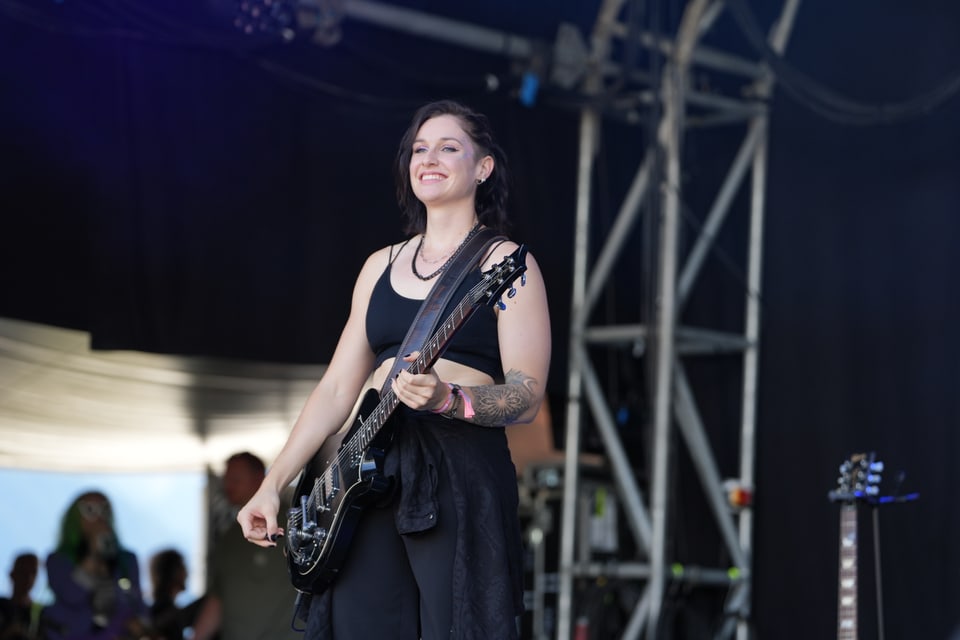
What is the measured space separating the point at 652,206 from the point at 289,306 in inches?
69.3

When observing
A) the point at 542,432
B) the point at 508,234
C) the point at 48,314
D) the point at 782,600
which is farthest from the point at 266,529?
the point at 542,432

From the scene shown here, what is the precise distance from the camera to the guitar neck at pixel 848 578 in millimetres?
4273

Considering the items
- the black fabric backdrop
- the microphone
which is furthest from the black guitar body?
the microphone

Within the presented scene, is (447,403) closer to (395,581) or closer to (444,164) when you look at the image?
(395,581)

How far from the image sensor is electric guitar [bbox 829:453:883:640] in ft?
14.0

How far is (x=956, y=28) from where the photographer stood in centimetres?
675

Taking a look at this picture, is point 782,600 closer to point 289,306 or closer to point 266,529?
point 289,306

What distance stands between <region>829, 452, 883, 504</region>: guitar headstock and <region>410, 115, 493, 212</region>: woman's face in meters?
1.92

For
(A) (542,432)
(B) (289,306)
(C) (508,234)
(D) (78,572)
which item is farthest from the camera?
(A) (542,432)

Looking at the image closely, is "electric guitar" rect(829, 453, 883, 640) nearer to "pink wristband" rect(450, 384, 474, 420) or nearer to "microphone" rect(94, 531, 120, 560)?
"pink wristband" rect(450, 384, 474, 420)

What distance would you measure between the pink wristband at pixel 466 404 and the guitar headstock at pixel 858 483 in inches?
82.2

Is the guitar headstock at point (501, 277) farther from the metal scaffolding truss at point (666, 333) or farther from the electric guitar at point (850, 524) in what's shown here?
the metal scaffolding truss at point (666, 333)

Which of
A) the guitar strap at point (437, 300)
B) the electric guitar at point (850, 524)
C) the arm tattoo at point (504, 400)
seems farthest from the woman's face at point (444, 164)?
the electric guitar at point (850, 524)

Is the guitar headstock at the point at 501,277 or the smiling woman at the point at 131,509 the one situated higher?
the guitar headstock at the point at 501,277
